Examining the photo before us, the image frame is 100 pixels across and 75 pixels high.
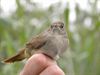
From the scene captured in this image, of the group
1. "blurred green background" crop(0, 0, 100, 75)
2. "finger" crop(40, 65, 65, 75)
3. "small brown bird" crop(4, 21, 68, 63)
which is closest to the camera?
"finger" crop(40, 65, 65, 75)

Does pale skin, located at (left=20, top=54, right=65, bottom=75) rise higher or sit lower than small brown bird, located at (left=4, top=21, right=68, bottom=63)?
lower

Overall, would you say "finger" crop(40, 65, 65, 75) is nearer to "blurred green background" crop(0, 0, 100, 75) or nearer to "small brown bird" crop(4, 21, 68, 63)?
"small brown bird" crop(4, 21, 68, 63)

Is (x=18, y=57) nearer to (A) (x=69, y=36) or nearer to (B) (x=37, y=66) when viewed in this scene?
(B) (x=37, y=66)

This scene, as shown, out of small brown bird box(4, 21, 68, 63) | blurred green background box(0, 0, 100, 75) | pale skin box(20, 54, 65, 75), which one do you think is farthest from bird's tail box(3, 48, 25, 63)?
blurred green background box(0, 0, 100, 75)

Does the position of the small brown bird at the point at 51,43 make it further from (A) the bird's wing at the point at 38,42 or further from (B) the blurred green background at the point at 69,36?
(B) the blurred green background at the point at 69,36

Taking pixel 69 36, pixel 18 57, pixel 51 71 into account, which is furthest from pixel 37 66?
pixel 69 36

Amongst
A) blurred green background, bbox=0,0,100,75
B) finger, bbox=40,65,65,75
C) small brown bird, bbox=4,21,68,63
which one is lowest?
blurred green background, bbox=0,0,100,75

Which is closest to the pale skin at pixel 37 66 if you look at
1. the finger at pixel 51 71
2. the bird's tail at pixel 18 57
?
the finger at pixel 51 71

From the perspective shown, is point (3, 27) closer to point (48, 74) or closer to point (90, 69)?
point (90, 69)

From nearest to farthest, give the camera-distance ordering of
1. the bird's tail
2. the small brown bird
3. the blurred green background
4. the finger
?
the finger < the small brown bird < the bird's tail < the blurred green background

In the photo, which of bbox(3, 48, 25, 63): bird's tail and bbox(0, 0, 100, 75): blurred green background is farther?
bbox(0, 0, 100, 75): blurred green background
